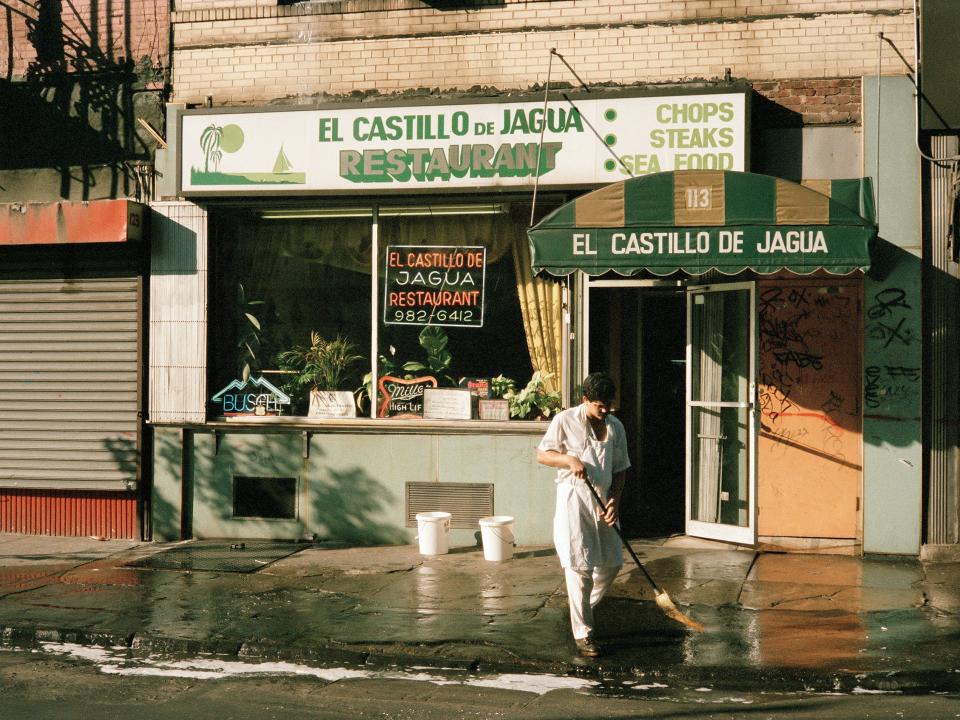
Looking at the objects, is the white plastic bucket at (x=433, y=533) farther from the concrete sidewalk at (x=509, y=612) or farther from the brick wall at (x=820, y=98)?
the brick wall at (x=820, y=98)

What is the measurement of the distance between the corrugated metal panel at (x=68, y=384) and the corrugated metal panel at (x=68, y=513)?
0.03 metres

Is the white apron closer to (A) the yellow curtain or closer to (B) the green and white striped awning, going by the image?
(B) the green and white striped awning

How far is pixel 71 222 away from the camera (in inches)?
439

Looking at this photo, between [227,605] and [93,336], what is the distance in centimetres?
436

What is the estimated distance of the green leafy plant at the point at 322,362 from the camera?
37.4ft

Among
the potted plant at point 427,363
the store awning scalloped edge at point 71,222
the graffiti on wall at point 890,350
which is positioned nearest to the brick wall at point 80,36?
the store awning scalloped edge at point 71,222

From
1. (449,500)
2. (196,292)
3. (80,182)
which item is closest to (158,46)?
(80,182)

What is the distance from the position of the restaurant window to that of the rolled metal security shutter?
1.02m

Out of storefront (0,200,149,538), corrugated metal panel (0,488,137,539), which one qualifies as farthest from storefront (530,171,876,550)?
corrugated metal panel (0,488,137,539)

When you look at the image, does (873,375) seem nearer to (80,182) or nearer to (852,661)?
(852,661)

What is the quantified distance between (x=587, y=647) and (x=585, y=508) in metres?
0.91

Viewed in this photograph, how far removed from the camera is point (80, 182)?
11.7m

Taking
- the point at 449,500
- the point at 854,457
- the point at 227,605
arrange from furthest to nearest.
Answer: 1. the point at 449,500
2. the point at 854,457
3. the point at 227,605

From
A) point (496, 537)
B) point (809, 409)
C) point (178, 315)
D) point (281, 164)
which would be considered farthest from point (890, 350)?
point (178, 315)
